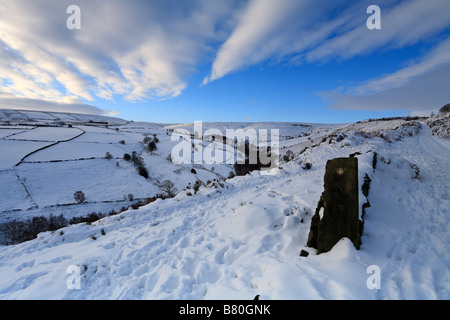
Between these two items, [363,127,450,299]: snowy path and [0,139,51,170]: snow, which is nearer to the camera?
[363,127,450,299]: snowy path

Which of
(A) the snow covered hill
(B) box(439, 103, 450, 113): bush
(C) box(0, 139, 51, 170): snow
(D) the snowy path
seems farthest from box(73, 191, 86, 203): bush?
(B) box(439, 103, 450, 113): bush

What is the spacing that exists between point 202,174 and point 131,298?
30.3 m

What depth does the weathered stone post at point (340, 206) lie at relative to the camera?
465 cm

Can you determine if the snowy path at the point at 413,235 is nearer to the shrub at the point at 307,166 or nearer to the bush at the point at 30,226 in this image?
the shrub at the point at 307,166

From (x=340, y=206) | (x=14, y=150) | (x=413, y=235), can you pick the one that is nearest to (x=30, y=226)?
(x=340, y=206)

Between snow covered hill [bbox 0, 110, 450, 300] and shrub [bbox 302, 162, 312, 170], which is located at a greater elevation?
shrub [bbox 302, 162, 312, 170]

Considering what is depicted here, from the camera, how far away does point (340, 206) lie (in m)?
4.73

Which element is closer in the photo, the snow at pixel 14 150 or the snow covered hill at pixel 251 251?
the snow covered hill at pixel 251 251

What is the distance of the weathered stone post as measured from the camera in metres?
4.65

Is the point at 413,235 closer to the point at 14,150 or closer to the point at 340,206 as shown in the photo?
the point at 340,206

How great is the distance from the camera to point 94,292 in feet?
14.9

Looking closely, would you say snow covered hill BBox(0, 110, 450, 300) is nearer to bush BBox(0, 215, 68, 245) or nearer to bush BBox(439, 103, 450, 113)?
bush BBox(0, 215, 68, 245)

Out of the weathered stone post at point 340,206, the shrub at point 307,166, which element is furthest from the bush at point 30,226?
the shrub at point 307,166

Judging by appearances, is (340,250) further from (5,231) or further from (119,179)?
(119,179)
